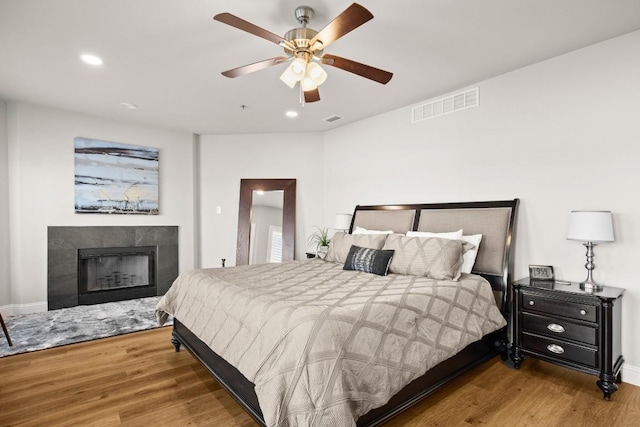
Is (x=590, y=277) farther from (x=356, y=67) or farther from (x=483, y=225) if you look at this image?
(x=356, y=67)

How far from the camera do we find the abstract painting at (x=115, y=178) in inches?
185

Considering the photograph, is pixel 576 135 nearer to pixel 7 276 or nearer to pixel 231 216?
pixel 231 216

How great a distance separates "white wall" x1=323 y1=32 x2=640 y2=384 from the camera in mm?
2609

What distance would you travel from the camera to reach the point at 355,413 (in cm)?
165

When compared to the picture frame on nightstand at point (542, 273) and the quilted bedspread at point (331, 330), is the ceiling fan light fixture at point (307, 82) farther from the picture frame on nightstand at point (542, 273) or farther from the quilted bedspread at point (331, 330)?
the picture frame on nightstand at point (542, 273)

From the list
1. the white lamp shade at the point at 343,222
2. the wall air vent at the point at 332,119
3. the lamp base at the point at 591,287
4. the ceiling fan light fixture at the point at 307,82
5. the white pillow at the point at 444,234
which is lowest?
the lamp base at the point at 591,287

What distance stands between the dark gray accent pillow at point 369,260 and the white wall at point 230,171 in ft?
8.56

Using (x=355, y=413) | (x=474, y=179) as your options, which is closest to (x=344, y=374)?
(x=355, y=413)

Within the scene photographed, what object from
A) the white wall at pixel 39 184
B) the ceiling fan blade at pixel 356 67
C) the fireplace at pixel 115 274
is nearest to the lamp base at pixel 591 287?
the ceiling fan blade at pixel 356 67

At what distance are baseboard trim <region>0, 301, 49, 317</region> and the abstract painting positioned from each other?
1.33 m

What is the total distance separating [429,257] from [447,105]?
1.95 meters

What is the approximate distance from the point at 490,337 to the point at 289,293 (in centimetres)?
186

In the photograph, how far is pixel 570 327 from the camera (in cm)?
252

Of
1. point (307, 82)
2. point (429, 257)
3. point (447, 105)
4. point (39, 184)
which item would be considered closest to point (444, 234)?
point (429, 257)
